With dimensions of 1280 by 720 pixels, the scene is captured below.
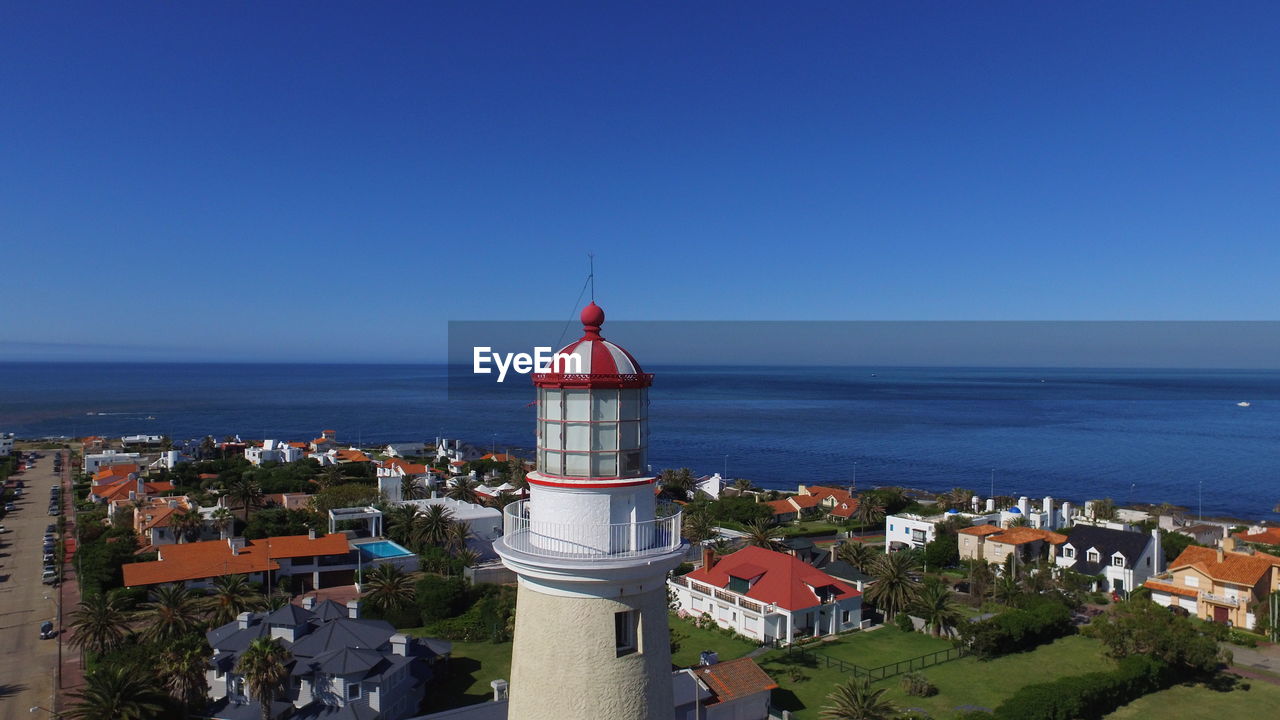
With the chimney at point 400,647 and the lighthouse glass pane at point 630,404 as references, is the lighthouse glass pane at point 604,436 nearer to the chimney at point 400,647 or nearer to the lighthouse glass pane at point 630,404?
the lighthouse glass pane at point 630,404

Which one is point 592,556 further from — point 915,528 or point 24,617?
point 915,528

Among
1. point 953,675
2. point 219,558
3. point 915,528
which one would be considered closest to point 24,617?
point 219,558

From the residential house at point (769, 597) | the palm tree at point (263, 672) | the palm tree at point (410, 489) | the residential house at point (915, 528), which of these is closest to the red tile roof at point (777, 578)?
the residential house at point (769, 597)

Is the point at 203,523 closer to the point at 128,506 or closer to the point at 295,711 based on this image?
the point at 128,506

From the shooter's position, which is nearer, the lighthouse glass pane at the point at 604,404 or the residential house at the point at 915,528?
the lighthouse glass pane at the point at 604,404

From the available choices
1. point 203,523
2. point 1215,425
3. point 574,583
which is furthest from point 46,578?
point 1215,425

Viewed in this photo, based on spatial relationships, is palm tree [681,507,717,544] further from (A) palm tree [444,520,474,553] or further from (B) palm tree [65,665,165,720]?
(B) palm tree [65,665,165,720]
